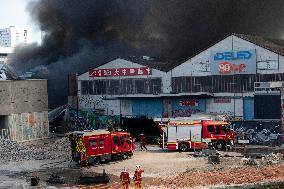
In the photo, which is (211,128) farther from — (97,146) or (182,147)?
(97,146)

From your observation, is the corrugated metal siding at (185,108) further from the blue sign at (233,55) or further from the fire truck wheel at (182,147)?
the fire truck wheel at (182,147)

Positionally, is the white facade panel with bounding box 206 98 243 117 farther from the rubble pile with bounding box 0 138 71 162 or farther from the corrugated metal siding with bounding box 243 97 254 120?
the rubble pile with bounding box 0 138 71 162

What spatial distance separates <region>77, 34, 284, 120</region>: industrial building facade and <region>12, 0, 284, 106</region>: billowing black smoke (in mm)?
13939

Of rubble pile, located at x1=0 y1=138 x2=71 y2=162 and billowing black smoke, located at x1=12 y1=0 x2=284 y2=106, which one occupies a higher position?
billowing black smoke, located at x1=12 y1=0 x2=284 y2=106

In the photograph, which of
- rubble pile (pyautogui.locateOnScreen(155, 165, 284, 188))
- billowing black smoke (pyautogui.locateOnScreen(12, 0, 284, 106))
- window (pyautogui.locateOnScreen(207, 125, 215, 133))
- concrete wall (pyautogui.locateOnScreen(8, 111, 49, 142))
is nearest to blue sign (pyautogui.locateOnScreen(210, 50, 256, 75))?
window (pyautogui.locateOnScreen(207, 125, 215, 133))

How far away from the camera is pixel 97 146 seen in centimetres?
3275

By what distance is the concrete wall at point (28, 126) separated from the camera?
41.4 metres

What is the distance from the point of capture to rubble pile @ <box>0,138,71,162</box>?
35875mm

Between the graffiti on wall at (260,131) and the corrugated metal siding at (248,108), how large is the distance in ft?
1.64

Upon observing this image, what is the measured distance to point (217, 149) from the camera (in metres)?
37.5

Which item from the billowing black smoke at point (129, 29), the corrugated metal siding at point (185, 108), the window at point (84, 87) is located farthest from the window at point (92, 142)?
the billowing black smoke at point (129, 29)

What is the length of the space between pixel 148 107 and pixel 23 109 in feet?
37.8

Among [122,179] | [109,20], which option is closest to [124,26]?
[109,20]

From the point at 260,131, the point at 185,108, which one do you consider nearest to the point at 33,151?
the point at 185,108
